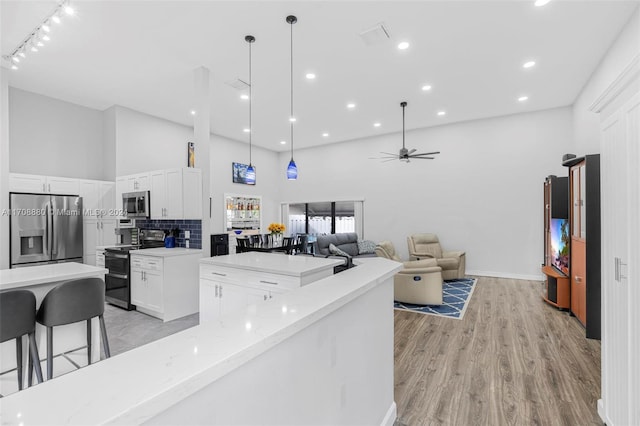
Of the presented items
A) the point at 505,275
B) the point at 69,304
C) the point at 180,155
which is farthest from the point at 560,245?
the point at 180,155

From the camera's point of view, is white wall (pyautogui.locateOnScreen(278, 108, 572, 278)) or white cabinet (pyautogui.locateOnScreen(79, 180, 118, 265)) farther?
white wall (pyautogui.locateOnScreen(278, 108, 572, 278))

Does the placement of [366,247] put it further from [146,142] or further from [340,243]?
[146,142]

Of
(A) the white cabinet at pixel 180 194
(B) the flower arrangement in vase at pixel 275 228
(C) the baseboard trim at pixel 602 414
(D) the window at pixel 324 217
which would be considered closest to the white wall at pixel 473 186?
(D) the window at pixel 324 217

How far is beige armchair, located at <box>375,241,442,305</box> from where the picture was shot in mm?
4445

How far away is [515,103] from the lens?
5668mm

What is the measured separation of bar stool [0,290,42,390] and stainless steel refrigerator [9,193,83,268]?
333 cm

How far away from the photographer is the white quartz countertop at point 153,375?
52 centimetres

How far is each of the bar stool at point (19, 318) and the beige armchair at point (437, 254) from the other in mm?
6022

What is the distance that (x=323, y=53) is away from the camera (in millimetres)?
3920

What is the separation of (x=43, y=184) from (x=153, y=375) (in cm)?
584

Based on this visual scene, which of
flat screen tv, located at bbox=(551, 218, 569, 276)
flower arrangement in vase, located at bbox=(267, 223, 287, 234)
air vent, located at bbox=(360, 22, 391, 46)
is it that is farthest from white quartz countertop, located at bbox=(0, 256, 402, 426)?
flat screen tv, located at bbox=(551, 218, 569, 276)

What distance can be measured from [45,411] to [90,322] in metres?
2.46

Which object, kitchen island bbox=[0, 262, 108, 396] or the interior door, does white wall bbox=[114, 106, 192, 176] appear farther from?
the interior door

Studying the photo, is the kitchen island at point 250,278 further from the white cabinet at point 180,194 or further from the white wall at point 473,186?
the white wall at point 473,186
